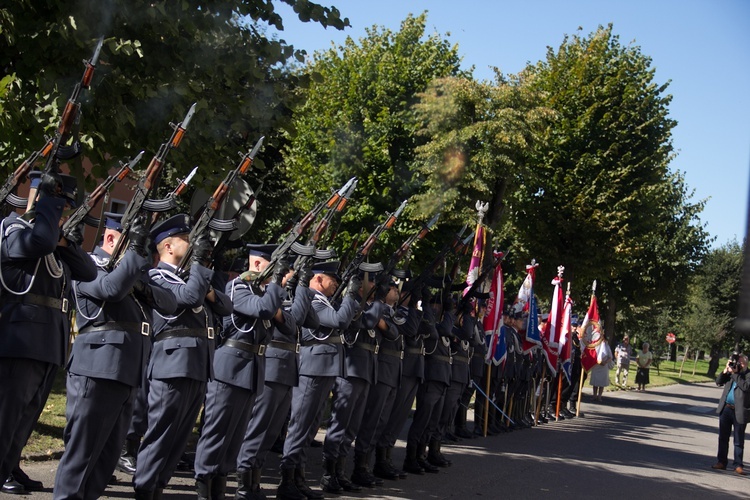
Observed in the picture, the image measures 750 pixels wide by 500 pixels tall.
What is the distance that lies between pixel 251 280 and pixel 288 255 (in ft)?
1.19

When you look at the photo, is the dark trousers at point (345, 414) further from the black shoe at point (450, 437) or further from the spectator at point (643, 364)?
the spectator at point (643, 364)

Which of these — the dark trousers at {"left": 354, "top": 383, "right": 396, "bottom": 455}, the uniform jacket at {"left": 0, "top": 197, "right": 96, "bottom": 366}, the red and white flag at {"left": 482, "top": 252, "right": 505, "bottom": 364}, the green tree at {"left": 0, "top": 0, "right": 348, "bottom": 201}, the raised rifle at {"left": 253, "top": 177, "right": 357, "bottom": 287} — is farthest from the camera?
the red and white flag at {"left": 482, "top": 252, "right": 505, "bottom": 364}

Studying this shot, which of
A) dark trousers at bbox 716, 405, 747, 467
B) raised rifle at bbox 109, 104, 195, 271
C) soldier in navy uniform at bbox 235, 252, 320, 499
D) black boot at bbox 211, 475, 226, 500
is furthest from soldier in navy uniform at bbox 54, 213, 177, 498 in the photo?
dark trousers at bbox 716, 405, 747, 467

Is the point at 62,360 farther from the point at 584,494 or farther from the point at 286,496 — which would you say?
the point at 584,494

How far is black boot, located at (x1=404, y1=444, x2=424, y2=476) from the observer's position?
10.0 meters

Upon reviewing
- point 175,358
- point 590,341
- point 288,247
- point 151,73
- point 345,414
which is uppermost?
point 151,73

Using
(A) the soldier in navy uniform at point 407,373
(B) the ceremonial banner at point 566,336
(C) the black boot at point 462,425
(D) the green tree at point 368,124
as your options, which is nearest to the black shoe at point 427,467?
(A) the soldier in navy uniform at point 407,373

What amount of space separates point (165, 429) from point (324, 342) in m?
2.50

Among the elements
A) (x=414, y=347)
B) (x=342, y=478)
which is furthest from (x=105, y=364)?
(x=414, y=347)

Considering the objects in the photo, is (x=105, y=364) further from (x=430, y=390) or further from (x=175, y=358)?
(x=430, y=390)

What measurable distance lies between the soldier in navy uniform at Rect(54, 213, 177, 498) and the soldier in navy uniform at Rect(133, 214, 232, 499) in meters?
0.30

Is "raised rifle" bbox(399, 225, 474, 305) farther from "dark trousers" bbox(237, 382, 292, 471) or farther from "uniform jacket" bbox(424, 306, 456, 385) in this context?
"dark trousers" bbox(237, 382, 292, 471)

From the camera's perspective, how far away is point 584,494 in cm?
959

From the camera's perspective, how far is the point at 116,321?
225 inches
